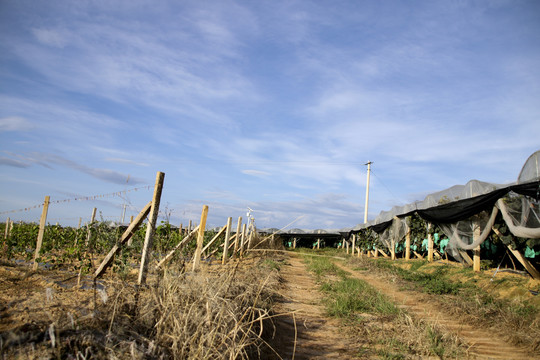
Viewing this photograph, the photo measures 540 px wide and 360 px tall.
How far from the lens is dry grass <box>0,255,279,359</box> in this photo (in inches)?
92.8

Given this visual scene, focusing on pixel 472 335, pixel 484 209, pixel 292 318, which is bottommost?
pixel 292 318

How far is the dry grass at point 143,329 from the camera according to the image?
2.36 metres

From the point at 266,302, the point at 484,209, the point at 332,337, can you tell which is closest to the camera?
the point at 332,337

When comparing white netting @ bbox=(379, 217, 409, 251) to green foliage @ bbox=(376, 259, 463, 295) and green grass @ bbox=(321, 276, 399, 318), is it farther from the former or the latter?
green grass @ bbox=(321, 276, 399, 318)

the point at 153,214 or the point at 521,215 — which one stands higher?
the point at 521,215

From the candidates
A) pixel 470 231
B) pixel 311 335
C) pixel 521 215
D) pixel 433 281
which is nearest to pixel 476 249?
pixel 470 231

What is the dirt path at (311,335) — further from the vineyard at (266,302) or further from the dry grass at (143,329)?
the dry grass at (143,329)

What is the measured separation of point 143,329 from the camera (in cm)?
306

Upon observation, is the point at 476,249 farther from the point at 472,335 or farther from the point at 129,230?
the point at 129,230

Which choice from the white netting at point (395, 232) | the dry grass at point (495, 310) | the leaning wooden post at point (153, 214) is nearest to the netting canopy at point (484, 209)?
the dry grass at point (495, 310)

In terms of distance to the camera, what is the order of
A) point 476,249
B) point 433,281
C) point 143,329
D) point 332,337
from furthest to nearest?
point 476,249, point 433,281, point 332,337, point 143,329

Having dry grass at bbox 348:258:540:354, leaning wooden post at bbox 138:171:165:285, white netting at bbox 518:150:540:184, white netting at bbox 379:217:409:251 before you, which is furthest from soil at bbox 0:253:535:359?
white netting at bbox 379:217:409:251

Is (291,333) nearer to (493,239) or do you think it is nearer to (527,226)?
(527,226)

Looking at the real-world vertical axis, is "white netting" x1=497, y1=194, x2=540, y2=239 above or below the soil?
above
